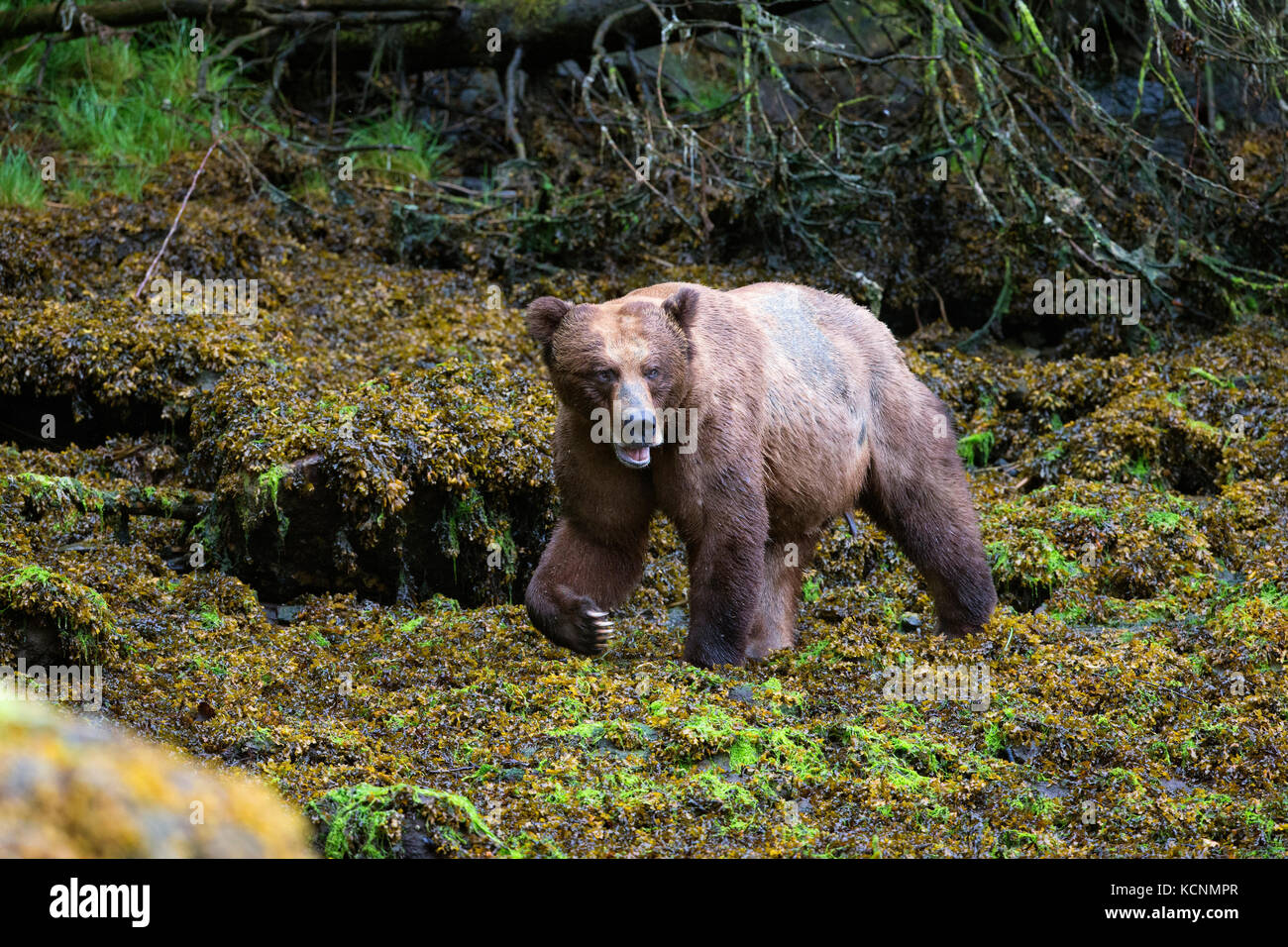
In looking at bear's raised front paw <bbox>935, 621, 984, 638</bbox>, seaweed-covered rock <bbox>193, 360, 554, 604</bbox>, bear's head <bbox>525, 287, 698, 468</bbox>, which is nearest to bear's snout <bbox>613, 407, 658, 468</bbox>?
bear's head <bbox>525, 287, 698, 468</bbox>

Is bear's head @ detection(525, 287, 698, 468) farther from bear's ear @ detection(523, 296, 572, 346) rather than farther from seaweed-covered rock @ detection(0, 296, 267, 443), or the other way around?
seaweed-covered rock @ detection(0, 296, 267, 443)

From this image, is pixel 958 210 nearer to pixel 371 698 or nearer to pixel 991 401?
pixel 991 401

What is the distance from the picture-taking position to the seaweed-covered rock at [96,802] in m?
2.22

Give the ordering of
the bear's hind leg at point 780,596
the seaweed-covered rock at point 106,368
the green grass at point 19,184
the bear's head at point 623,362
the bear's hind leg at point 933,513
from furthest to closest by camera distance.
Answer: the green grass at point 19,184 < the seaweed-covered rock at point 106,368 < the bear's hind leg at point 933,513 < the bear's hind leg at point 780,596 < the bear's head at point 623,362

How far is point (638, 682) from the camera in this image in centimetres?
605

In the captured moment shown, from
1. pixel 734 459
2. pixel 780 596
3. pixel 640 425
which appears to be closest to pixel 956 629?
pixel 780 596

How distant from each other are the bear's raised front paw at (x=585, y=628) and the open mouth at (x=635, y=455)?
77 cm

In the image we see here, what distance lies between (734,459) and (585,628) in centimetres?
101

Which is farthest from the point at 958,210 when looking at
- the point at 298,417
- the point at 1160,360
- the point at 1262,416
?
the point at 298,417

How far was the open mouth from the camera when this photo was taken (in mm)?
6074

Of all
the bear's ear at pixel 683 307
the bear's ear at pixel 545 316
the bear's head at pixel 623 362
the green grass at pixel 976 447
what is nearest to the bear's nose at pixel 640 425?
the bear's head at pixel 623 362

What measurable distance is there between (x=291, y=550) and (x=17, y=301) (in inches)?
121

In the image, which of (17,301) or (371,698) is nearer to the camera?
(371,698)

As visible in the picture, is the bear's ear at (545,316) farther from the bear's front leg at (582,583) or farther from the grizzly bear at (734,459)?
the bear's front leg at (582,583)
